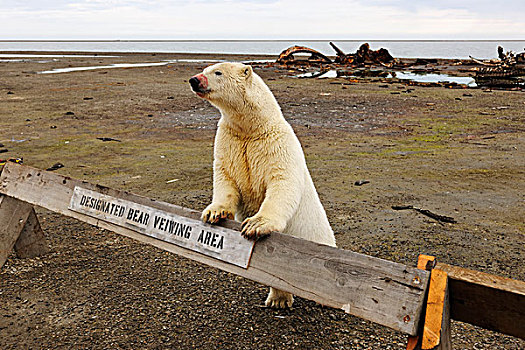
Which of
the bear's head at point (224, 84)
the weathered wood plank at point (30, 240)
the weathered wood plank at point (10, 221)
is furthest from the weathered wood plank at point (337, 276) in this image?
the weathered wood plank at point (30, 240)

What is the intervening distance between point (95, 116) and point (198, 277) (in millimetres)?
9425

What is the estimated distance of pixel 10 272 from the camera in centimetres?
416

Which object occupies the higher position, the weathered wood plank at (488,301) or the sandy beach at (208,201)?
the weathered wood plank at (488,301)

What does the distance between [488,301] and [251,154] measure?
67.7 inches

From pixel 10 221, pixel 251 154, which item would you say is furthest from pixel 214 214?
pixel 10 221

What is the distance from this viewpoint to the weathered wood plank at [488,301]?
1.74 m

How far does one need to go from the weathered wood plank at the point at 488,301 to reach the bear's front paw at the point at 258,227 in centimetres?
92

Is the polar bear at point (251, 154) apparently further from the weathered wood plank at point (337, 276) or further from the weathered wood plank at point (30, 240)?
the weathered wood plank at point (30, 240)

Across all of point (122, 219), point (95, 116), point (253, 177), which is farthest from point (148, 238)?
point (95, 116)

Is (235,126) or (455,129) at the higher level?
(235,126)

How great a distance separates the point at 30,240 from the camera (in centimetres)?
438

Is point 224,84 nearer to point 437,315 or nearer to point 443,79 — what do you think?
point 437,315

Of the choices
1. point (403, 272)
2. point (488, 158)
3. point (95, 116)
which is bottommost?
point (95, 116)

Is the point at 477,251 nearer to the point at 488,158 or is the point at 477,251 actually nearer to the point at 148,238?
the point at 148,238
